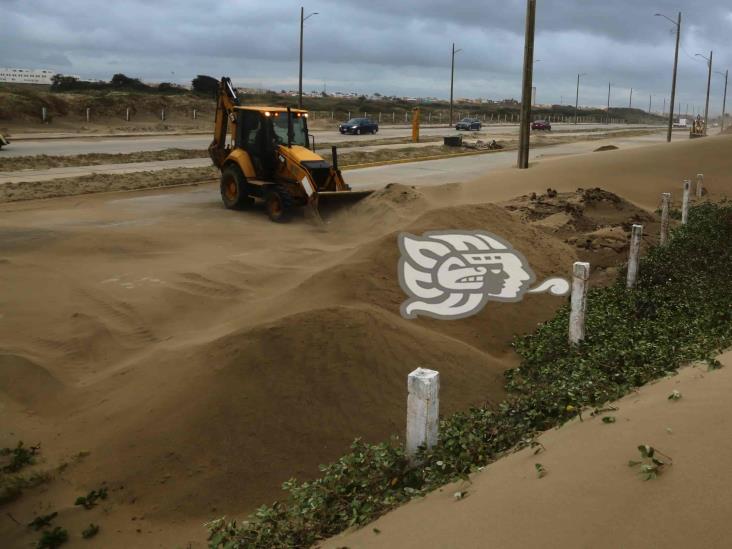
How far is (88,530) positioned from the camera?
17.2 ft

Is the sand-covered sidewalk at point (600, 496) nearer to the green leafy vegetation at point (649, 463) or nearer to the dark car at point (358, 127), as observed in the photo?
the green leafy vegetation at point (649, 463)

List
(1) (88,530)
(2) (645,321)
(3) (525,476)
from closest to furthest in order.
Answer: (3) (525,476), (1) (88,530), (2) (645,321)

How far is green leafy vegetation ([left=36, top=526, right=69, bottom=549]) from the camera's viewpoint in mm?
5086

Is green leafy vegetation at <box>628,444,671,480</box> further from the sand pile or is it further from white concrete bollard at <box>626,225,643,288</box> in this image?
the sand pile

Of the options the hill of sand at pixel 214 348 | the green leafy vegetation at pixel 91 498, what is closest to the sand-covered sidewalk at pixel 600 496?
the hill of sand at pixel 214 348

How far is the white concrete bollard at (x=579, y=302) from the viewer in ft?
25.8

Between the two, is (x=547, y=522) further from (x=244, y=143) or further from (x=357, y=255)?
(x=244, y=143)

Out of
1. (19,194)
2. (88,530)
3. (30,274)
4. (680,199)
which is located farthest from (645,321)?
(19,194)

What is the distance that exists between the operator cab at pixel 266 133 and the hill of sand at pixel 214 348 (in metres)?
1.87

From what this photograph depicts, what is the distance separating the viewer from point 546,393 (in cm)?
584

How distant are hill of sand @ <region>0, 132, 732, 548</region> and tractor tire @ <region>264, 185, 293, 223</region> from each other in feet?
1.54

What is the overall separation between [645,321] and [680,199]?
41.8 feet

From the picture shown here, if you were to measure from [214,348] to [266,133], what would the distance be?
9877mm

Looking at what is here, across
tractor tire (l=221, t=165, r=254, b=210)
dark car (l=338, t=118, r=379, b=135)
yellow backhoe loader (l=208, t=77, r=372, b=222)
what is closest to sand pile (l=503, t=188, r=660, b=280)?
yellow backhoe loader (l=208, t=77, r=372, b=222)
